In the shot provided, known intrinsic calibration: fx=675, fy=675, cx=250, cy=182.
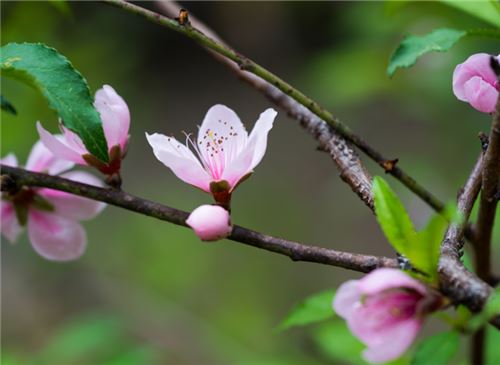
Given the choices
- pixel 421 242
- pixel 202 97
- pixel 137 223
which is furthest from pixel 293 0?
pixel 421 242

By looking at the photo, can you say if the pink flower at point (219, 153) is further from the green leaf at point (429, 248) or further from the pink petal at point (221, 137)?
the green leaf at point (429, 248)

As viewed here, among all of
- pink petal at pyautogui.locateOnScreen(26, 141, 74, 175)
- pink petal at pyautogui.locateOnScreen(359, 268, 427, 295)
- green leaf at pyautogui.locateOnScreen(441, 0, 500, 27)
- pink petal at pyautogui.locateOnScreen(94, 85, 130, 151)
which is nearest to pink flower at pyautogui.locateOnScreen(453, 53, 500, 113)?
green leaf at pyautogui.locateOnScreen(441, 0, 500, 27)

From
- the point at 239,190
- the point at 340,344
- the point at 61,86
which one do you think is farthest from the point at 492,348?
the point at 239,190

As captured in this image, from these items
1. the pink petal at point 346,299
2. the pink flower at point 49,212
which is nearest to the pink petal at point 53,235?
the pink flower at point 49,212

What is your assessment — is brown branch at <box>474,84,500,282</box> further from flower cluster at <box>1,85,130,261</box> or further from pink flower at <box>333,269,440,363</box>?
flower cluster at <box>1,85,130,261</box>

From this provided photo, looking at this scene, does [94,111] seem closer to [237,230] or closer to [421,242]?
[237,230]

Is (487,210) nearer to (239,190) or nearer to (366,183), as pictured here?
(366,183)
